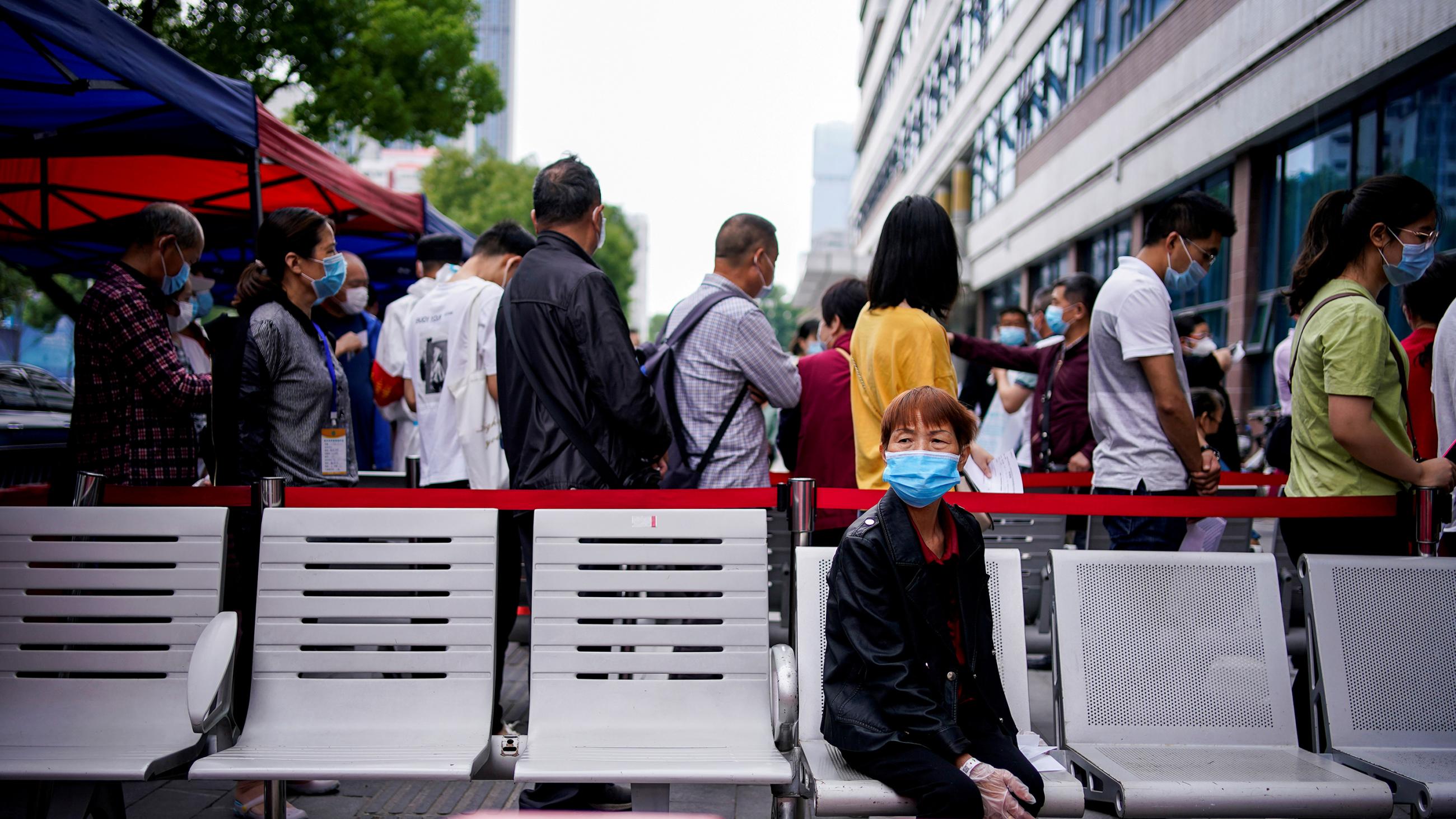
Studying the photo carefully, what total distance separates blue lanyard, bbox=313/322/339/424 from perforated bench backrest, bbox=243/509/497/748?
720 millimetres

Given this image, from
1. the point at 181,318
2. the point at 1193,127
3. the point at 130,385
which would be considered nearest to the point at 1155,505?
the point at 130,385

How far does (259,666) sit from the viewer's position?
3.37 metres

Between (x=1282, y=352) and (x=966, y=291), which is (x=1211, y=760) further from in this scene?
(x=966, y=291)

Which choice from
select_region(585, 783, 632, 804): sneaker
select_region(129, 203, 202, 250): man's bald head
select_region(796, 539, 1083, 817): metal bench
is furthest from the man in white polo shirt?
select_region(129, 203, 202, 250): man's bald head

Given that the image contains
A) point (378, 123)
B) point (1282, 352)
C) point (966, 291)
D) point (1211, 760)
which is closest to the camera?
point (1211, 760)

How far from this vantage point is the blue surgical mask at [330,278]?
4.14 metres

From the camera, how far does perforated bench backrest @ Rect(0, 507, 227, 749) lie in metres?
3.35

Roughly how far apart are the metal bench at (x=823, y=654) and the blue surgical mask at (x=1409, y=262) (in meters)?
1.67

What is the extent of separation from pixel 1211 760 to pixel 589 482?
2.20 metres

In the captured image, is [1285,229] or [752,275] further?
[1285,229]

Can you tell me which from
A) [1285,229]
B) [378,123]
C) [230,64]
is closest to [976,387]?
[1285,229]

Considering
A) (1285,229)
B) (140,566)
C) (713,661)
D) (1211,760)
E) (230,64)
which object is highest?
(230,64)

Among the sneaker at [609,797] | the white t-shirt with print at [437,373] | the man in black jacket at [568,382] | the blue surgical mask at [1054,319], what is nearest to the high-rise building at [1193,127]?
the blue surgical mask at [1054,319]

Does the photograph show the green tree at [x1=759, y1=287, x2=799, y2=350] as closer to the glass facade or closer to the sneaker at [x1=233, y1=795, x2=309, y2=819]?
the glass facade
